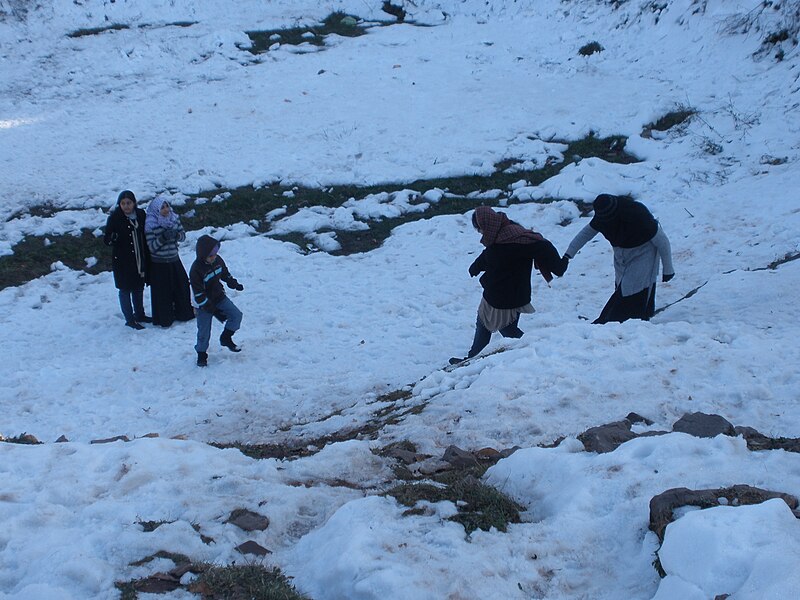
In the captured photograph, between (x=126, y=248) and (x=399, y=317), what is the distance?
387 cm

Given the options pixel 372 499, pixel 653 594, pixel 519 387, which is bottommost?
pixel 519 387

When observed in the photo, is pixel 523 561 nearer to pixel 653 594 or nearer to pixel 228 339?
pixel 653 594

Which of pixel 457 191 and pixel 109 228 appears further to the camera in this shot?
pixel 457 191

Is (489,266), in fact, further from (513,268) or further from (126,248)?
(126,248)

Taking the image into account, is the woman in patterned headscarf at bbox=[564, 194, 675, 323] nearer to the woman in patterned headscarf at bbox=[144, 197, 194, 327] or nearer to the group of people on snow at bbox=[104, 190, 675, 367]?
the group of people on snow at bbox=[104, 190, 675, 367]

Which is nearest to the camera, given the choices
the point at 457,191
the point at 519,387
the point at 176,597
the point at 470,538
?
the point at 176,597

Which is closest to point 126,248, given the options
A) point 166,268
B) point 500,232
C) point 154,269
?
point 154,269

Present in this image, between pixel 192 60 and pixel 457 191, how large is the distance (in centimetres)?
1087

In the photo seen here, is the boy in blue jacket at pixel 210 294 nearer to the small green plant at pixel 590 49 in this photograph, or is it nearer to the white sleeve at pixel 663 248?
the white sleeve at pixel 663 248

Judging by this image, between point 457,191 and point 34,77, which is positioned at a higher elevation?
point 34,77

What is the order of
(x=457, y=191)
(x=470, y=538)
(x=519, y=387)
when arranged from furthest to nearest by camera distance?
(x=457, y=191) → (x=519, y=387) → (x=470, y=538)

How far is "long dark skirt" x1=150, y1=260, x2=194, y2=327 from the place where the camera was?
382 inches

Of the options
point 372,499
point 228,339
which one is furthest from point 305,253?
point 372,499

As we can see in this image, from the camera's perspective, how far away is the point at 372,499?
13.8 feet
